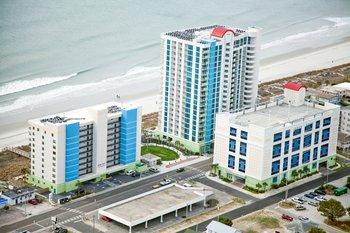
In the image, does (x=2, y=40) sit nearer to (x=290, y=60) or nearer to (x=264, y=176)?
(x=290, y=60)

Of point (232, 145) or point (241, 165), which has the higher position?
point (232, 145)

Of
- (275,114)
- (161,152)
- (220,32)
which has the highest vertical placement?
(220,32)

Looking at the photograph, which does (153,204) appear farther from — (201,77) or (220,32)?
(220,32)

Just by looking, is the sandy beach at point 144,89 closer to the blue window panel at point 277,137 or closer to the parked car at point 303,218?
Result: the blue window panel at point 277,137

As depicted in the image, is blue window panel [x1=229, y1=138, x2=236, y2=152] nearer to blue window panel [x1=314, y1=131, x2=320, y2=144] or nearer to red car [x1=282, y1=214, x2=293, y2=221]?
blue window panel [x1=314, y1=131, x2=320, y2=144]

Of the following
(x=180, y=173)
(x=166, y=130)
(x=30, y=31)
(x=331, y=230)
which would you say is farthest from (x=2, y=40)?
(x=331, y=230)

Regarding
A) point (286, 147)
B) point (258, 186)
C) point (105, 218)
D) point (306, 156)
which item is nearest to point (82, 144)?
point (105, 218)

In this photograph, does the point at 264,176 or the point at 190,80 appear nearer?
the point at 264,176
